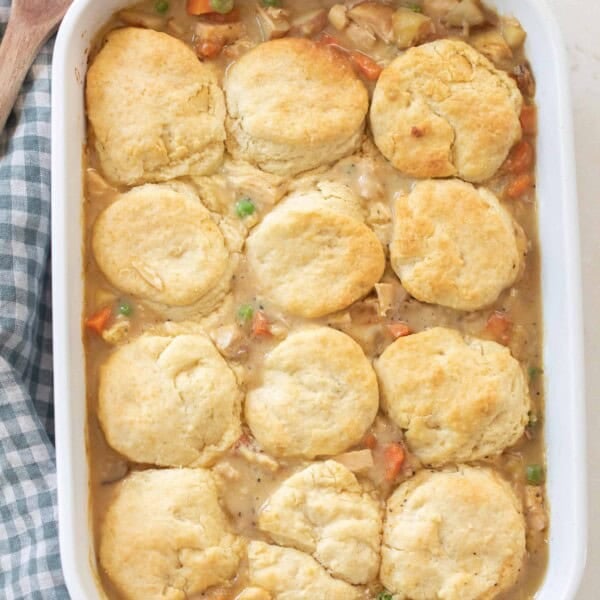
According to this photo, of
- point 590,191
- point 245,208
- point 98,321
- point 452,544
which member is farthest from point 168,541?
point 590,191

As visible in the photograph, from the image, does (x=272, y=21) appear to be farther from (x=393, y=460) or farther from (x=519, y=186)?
(x=393, y=460)

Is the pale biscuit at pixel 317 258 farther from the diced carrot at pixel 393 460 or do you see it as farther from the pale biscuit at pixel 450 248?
the diced carrot at pixel 393 460

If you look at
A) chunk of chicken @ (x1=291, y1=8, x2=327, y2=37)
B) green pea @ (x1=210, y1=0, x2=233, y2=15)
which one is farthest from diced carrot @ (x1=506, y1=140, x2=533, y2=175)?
green pea @ (x1=210, y1=0, x2=233, y2=15)

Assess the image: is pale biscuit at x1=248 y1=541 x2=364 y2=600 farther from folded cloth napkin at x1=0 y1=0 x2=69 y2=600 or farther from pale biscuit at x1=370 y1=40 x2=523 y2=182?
pale biscuit at x1=370 y1=40 x2=523 y2=182

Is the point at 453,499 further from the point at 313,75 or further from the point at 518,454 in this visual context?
the point at 313,75

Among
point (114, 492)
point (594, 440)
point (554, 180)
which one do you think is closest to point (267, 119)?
point (554, 180)

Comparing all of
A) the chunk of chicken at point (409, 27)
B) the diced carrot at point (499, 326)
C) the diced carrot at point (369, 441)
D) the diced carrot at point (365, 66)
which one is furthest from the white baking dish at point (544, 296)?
the diced carrot at point (369, 441)
